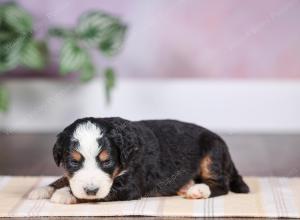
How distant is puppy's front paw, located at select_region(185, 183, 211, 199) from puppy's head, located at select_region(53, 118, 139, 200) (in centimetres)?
33

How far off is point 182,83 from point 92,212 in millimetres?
2905

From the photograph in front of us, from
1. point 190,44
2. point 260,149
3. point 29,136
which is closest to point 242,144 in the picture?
point 260,149

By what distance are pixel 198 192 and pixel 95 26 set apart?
7.49 feet

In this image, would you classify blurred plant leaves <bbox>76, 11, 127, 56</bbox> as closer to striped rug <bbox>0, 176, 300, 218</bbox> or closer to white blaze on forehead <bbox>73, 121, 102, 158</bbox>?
striped rug <bbox>0, 176, 300, 218</bbox>

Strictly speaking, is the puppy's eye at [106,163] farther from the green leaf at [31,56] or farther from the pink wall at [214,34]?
the pink wall at [214,34]

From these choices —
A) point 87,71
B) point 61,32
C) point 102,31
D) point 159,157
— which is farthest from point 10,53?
point 159,157

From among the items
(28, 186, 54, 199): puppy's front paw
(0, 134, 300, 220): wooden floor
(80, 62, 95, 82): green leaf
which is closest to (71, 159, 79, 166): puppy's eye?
(28, 186, 54, 199): puppy's front paw

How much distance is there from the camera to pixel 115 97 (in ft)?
18.6

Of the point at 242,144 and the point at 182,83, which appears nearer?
the point at 242,144

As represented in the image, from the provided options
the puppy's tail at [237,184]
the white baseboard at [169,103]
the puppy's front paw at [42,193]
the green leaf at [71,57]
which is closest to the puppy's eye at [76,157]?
the puppy's front paw at [42,193]

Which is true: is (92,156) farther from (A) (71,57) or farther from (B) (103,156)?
(A) (71,57)

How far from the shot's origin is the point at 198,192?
9.98 feet

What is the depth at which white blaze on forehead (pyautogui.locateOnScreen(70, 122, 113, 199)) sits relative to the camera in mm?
2758

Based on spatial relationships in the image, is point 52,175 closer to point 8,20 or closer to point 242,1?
point 8,20
